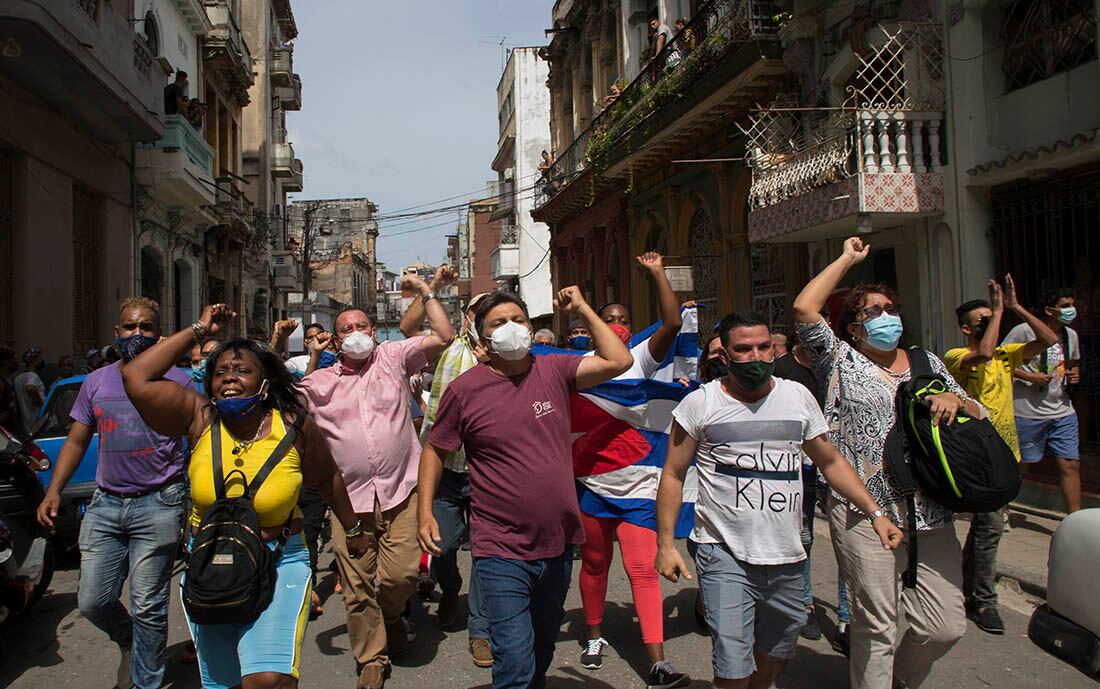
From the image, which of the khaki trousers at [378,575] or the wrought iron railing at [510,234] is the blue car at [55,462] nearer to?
the khaki trousers at [378,575]

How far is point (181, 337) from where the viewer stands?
12.1 feet

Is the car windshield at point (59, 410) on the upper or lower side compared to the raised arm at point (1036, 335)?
lower

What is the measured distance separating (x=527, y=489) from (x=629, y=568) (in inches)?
55.8

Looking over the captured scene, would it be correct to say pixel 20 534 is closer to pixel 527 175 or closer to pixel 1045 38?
pixel 1045 38

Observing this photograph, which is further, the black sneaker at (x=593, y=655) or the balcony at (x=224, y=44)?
the balcony at (x=224, y=44)

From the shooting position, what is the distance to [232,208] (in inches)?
984

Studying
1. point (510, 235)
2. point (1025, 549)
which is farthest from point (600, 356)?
point (510, 235)

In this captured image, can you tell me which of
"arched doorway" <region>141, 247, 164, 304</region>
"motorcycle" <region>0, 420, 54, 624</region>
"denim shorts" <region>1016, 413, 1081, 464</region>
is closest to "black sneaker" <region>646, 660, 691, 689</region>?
"motorcycle" <region>0, 420, 54, 624</region>

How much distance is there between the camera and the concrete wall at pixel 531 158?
1674 inches

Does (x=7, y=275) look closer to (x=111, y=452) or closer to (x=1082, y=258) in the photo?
(x=111, y=452)

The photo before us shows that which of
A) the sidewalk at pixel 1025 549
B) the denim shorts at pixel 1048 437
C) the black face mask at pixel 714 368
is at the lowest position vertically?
the sidewalk at pixel 1025 549

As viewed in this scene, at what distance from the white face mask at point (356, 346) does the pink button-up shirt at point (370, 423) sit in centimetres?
10

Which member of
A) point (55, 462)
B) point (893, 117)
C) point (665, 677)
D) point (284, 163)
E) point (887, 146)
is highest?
point (284, 163)

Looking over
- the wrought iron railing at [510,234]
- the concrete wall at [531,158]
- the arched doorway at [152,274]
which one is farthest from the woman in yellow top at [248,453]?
the wrought iron railing at [510,234]
